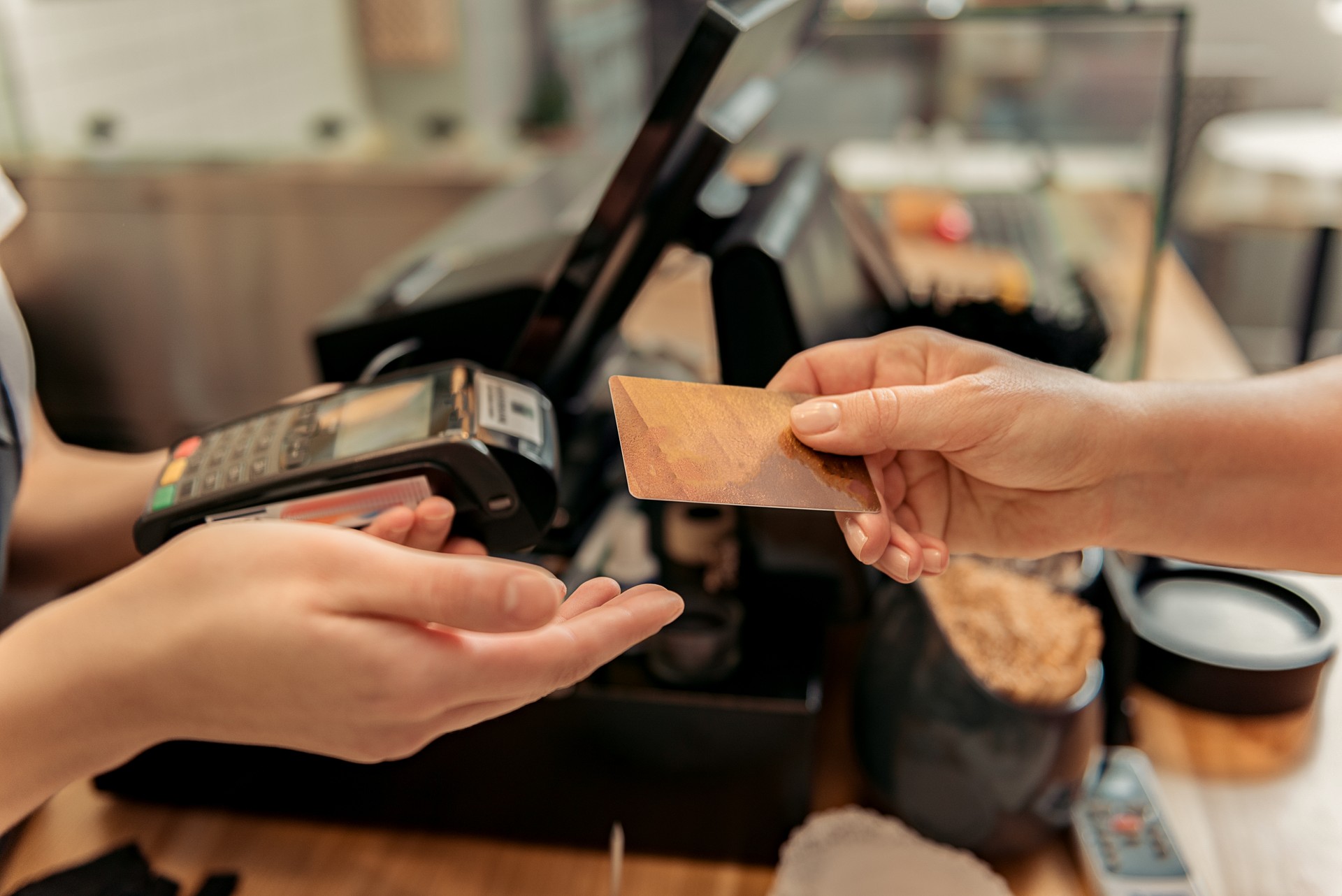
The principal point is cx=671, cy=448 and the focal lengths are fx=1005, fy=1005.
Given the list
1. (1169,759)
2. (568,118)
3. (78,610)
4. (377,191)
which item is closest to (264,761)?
(78,610)

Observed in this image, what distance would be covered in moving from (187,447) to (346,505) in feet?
0.57

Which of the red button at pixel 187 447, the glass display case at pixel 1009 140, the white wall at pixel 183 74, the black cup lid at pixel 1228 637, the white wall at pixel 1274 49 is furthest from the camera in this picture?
the white wall at pixel 1274 49

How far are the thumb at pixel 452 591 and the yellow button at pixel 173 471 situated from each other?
0.90 ft

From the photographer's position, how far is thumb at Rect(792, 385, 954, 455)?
24.9 inches

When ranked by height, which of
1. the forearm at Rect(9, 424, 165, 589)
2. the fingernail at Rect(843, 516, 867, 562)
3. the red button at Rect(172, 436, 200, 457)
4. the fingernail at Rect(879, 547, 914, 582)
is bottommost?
the forearm at Rect(9, 424, 165, 589)

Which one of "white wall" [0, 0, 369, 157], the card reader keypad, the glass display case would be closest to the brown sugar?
the glass display case

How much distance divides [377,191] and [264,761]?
1494mm

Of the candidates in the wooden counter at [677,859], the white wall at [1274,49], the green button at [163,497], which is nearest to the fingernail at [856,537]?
the wooden counter at [677,859]

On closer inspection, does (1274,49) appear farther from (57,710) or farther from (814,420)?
(57,710)

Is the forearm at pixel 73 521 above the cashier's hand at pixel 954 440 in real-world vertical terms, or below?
below

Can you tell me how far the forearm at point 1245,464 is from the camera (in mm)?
754

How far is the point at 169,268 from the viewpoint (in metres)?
2.21

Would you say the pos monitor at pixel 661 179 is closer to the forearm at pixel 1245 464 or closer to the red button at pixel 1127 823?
the forearm at pixel 1245 464

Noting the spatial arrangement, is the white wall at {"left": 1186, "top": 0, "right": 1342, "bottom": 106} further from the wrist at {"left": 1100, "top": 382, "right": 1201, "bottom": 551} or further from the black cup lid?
the wrist at {"left": 1100, "top": 382, "right": 1201, "bottom": 551}
